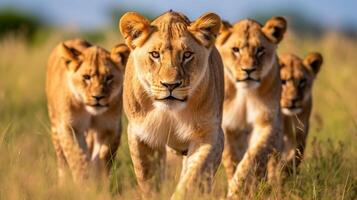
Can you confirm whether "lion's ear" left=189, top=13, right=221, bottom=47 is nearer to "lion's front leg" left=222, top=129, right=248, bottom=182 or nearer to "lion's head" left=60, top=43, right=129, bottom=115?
"lion's front leg" left=222, top=129, right=248, bottom=182

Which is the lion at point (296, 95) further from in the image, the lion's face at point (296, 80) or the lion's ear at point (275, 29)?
the lion's ear at point (275, 29)

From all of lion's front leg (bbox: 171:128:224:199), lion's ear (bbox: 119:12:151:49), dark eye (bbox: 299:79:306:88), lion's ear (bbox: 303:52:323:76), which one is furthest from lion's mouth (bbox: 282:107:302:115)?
lion's ear (bbox: 119:12:151:49)

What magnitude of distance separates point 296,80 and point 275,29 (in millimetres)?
622

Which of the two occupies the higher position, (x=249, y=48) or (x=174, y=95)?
(x=174, y=95)

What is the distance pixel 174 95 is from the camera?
515 centimetres

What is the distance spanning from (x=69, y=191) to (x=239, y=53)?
8.87 feet

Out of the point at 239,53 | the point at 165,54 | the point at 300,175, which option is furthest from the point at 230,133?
the point at 165,54

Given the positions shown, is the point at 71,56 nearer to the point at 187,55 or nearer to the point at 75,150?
the point at 75,150

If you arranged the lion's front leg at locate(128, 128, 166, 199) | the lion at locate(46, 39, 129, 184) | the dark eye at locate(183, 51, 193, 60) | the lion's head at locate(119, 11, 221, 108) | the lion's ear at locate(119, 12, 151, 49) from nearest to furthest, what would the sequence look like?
the lion's head at locate(119, 11, 221, 108) < the dark eye at locate(183, 51, 193, 60) < the lion's ear at locate(119, 12, 151, 49) < the lion's front leg at locate(128, 128, 166, 199) < the lion at locate(46, 39, 129, 184)

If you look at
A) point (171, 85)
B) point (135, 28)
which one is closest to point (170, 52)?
point (171, 85)

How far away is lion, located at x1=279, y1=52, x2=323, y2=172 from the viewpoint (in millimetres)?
7762

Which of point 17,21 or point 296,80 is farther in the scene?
point 17,21

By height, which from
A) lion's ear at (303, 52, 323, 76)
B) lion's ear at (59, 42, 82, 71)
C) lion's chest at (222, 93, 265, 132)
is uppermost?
lion's ear at (59, 42, 82, 71)

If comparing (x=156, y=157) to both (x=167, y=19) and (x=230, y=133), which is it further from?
(x=230, y=133)
